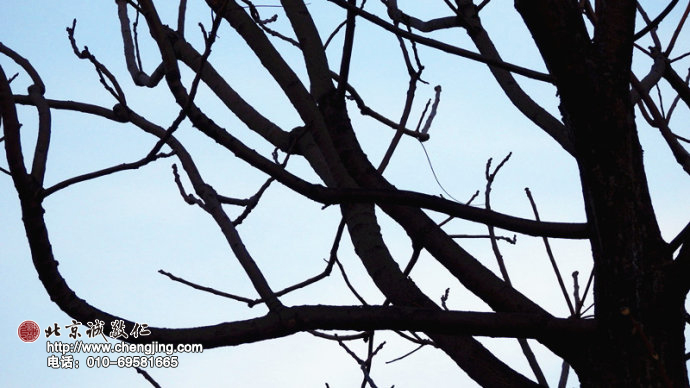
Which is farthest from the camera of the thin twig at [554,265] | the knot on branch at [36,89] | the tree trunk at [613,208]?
the thin twig at [554,265]

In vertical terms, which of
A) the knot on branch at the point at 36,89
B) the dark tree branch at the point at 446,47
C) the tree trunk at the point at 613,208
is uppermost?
the knot on branch at the point at 36,89

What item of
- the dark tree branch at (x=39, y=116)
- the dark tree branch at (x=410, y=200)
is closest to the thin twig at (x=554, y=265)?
the dark tree branch at (x=410, y=200)

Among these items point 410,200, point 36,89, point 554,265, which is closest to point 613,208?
point 410,200

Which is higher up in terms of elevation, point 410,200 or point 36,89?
point 36,89

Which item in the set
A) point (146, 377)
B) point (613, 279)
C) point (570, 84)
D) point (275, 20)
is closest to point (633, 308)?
point (613, 279)

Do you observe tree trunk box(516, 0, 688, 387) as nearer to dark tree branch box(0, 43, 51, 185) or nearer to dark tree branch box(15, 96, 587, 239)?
dark tree branch box(15, 96, 587, 239)

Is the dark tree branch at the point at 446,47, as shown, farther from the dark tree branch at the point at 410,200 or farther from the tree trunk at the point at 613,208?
the dark tree branch at the point at 410,200

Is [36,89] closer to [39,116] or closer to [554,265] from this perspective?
[39,116]

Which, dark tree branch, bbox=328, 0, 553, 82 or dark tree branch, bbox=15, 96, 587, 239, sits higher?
dark tree branch, bbox=328, 0, 553, 82

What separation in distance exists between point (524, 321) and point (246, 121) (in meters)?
1.25

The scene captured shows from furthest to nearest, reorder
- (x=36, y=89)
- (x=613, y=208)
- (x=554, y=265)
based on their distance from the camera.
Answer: (x=554, y=265) < (x=36, y=89) < (x=613, y=208)

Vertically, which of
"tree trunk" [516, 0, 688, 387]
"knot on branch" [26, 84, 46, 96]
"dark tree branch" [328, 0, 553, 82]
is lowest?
"tree trunk" [516, 0, 688, 387]

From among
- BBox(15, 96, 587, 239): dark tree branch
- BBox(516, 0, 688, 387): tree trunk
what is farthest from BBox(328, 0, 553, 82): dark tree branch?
BBox(15, 96, 587, 239): dark tree branch

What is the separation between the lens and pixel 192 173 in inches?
86.0
